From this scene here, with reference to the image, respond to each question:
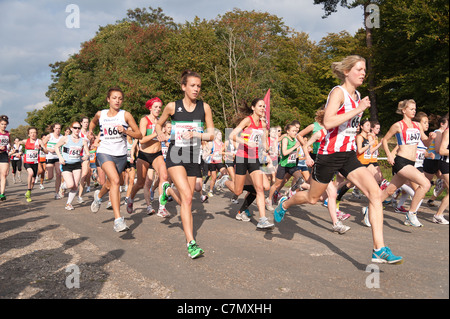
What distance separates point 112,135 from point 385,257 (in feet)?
15.5

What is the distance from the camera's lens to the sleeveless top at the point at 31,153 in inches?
451

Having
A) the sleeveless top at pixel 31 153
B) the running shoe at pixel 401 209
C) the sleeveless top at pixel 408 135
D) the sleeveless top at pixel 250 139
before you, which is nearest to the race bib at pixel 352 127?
the sleeveless top at pixel 250 139

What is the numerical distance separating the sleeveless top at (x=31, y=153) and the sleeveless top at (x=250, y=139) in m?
8.12

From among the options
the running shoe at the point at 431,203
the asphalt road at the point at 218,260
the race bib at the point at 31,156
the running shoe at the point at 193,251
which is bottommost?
the running shoe at the point at 431,203

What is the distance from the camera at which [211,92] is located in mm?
29203

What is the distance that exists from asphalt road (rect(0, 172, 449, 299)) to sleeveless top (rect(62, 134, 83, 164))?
197cm

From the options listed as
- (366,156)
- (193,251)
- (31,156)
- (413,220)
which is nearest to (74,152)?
(31,156)

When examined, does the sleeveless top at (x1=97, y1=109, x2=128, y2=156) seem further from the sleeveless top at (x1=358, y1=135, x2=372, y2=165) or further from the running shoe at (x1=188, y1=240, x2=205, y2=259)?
the sleeveless top at (x1=358, y1=135, x2=372, y2=165)

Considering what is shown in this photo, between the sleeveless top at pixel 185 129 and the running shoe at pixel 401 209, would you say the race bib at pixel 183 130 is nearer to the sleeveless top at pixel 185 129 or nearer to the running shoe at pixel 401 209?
the sleeveless top at pixel 185 129

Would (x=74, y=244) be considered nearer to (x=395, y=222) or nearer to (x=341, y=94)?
(x=341, y=94)

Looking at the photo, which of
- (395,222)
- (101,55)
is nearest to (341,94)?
(395,222)

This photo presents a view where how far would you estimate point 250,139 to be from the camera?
655 centimetres
